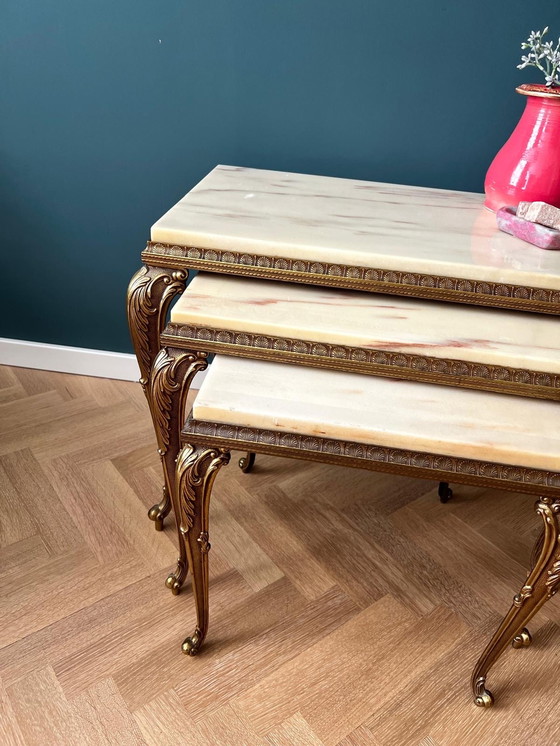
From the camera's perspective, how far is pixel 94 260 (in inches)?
72.3

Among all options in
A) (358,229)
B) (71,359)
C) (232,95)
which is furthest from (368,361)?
(71,359)

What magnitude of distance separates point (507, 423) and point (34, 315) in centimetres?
154

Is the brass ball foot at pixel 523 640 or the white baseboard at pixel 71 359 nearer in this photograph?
the brass ball foot at pixel 523 640

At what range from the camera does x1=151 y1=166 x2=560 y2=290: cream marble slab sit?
1036 mm

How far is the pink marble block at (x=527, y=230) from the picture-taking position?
108 centimetres

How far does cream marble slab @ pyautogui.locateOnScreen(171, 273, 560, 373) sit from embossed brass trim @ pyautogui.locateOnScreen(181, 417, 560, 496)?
→ 0.17m

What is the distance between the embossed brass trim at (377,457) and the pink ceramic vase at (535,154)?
0.56m

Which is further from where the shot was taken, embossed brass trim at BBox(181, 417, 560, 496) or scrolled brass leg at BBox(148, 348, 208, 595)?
scrolled brass leg at BBox(148, 348, 208, 595)

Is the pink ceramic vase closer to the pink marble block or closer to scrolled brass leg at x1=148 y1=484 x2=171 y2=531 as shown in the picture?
the pink marble block

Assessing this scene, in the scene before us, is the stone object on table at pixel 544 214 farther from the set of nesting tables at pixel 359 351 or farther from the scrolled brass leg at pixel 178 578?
the scrolled brass leg at pixel 178 578

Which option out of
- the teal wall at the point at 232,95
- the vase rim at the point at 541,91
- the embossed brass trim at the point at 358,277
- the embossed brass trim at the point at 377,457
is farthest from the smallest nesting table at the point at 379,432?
the teal wall at the point at 232,95

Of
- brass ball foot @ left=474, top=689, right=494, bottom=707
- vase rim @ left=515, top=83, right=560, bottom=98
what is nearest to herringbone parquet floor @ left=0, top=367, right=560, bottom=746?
brass ball foot @ left=474, top=689, right=494, bottom=707

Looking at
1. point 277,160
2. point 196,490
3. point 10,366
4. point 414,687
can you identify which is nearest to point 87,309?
point 10,366

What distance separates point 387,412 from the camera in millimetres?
945
